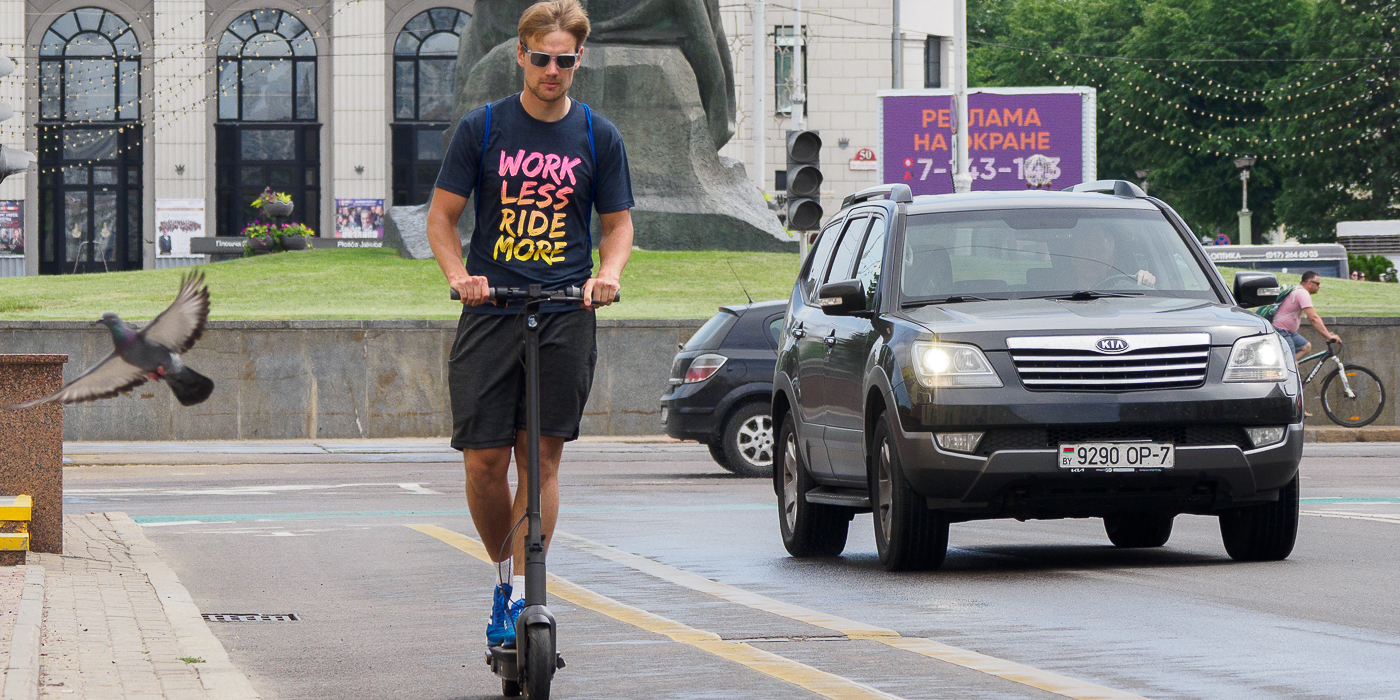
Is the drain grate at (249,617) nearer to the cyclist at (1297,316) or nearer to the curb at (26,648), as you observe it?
the curb at (26,648)

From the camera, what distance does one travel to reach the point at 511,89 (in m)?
30.8

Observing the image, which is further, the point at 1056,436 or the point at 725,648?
the point at 1056,436

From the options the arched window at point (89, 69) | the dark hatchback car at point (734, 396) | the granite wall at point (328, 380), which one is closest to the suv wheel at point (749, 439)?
the dark hatchback car at point (734, 396)

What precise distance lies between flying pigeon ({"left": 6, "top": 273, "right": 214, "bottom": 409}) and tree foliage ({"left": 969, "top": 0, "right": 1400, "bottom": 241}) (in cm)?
6477

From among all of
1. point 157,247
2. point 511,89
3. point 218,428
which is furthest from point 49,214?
point 218,428

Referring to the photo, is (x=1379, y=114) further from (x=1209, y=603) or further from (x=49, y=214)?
(x=1209, y=603)

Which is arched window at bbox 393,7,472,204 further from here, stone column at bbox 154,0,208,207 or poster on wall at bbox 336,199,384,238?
stone column at bbox 154,0,208,207

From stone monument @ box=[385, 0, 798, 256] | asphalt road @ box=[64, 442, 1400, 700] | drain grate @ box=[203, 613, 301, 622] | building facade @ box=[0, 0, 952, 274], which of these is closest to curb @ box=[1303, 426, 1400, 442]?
asphalt road @ box=[64, 442, 1400, 700]

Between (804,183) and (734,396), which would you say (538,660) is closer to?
(734,396)

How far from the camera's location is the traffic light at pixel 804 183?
22.8 meters

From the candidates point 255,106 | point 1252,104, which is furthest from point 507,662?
point 1252,104

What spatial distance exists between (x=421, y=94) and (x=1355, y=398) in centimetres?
4801

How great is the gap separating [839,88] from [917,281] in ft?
202

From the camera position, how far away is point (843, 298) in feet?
32.6
